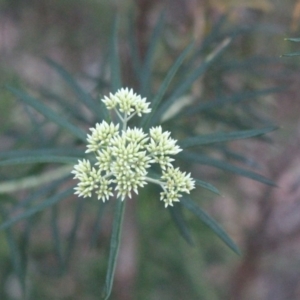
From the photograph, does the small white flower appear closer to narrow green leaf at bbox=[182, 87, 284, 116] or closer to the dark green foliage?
the dark green foliage

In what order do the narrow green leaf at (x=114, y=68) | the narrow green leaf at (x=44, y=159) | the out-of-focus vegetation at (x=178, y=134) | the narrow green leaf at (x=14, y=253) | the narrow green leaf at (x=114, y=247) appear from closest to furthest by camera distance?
the narrow green leaf at (x=114, y=247)
the narrow green leaf at (x=44, y=159)
the narrow green leaf at (x=114, y=68)
the narrow green leaf at (x=14, y=253)
the out-of-focus vegetation at (x=178, y=134)

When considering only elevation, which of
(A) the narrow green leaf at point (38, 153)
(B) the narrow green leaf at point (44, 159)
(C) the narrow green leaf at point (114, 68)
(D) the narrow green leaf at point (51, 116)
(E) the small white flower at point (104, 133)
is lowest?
(E) the small white flower at point (104, 133)

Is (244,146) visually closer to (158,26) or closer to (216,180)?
(216,180)

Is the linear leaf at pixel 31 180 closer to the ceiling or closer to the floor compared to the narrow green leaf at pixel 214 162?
closer to the ceiling

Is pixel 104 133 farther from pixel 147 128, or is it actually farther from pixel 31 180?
pixel 31 180

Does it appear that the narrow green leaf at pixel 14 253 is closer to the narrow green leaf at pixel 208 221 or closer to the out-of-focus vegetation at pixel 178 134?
the out-of-focus vegetation at pixel 178 134

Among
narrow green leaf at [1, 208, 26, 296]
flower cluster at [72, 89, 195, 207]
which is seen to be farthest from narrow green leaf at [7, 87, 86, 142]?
narrow green leaf at [1, 208, 26, 296]

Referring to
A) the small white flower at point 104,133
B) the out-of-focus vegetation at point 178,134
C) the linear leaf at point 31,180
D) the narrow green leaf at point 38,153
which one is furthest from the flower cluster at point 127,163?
the out-of-focus vegetation at point 178,134

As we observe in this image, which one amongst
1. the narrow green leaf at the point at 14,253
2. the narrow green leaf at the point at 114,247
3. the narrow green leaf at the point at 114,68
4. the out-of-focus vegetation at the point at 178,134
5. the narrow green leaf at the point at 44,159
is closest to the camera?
the narrow green leaf at the point at 114,247
